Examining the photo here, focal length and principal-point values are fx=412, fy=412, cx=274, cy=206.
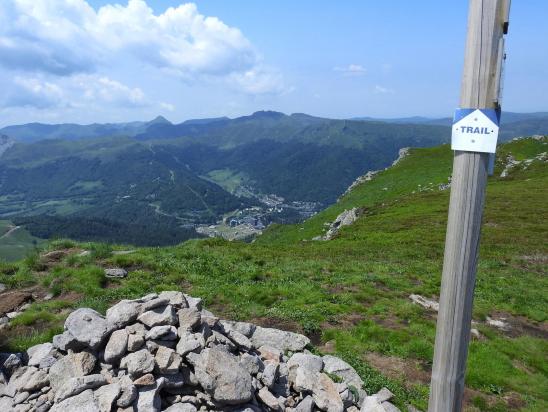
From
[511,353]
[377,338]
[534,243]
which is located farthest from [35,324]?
[534,243]

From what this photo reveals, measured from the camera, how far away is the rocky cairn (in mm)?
9445

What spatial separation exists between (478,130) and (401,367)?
1201 centimetres

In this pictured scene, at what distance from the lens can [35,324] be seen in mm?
15242

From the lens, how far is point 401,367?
14656mm

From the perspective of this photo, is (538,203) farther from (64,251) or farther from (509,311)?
(64,251)

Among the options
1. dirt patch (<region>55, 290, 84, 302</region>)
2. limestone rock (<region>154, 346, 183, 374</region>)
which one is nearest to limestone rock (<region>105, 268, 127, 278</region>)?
dirt patch (<region>55, 290, 84, 302</region>)

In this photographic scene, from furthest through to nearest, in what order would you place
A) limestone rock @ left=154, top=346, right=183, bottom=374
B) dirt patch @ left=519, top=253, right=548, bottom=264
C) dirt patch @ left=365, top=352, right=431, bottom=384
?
dirt patch @ left=519, top=253, right=548, bottom=264
dirt patch @ left=365, top=352, right=431, bottom=384
limestone rock @ left=154, top=346, right=183, bottom=374

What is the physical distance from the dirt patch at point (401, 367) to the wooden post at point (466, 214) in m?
8.93

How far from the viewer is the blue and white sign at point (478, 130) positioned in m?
4.84

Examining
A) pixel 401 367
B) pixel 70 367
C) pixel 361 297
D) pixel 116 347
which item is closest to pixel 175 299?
pixel 116 347

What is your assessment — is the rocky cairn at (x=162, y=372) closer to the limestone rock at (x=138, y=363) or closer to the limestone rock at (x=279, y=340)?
the limestone rock at (x=138, y=363)

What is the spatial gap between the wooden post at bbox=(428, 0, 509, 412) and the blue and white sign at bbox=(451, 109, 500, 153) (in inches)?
3.6

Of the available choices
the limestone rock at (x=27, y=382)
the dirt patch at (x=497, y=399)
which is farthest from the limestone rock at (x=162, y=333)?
the dirt patch at (x=497, y=399)

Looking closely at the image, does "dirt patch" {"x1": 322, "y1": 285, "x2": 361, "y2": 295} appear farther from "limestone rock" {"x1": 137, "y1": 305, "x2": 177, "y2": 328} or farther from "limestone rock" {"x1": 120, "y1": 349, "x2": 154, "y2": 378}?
"limestone rock" {"x1": 120, "y1": 349, "x2": 154, "y2": 378}
